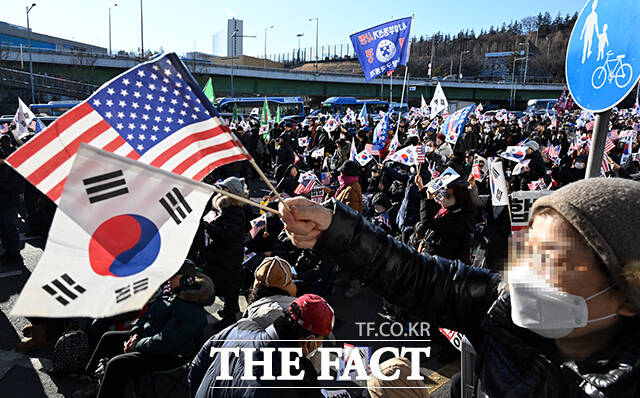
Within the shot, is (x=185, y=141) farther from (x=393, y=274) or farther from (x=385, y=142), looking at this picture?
(x=385, y=142)

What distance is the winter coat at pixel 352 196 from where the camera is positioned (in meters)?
6.24

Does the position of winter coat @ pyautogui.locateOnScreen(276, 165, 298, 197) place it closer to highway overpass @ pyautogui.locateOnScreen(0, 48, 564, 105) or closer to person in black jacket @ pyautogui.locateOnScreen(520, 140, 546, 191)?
person in black jacket @ pyautogui.locateOnScreen(520, 140, 546, 191)

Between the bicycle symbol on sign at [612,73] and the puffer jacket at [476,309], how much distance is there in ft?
3.71

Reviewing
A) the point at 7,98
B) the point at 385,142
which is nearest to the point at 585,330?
the point at 385,142

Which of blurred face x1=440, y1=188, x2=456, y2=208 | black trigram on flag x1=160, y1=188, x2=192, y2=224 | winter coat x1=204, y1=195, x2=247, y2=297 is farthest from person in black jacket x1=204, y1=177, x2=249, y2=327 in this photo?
black trigram on flag x1=160, y1=188, x2=192, y2=224

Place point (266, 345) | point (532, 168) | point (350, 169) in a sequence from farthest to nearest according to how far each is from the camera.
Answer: point (532, 168) → point (350, 169) → point (266, 345)

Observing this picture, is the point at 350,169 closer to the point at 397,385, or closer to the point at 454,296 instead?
the point at 397,385

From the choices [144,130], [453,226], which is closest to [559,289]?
[144,130]

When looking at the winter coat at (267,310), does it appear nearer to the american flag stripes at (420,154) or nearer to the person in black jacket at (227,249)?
the person in black jacket at (227,249)

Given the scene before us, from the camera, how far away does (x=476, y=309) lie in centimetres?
162

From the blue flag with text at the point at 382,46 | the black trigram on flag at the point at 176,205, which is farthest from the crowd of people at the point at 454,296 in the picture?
the blue flag with text at the point at 382,46

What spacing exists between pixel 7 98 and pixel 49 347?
117 feet

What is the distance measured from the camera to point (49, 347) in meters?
4.89

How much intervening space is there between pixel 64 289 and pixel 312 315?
4.95ft
